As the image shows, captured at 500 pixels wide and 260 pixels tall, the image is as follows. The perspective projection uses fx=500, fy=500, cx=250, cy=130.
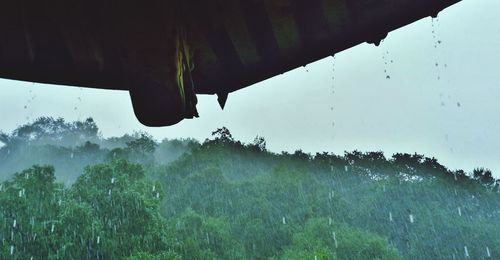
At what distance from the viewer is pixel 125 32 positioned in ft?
5.14

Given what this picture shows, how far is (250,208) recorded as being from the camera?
3378cm

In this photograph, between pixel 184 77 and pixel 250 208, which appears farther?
pixel 250 208

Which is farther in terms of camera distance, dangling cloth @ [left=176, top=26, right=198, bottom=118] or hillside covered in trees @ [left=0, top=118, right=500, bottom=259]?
hillside covered in trees @ [left=0, top=118, right=500, bottom=259]

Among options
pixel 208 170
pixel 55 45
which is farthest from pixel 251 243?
pixel 55 45

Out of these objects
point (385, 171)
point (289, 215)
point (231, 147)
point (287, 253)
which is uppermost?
point (231, 147)

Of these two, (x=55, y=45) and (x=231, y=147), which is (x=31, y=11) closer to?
(x=55, y=45)

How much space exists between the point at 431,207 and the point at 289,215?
37.5 ft

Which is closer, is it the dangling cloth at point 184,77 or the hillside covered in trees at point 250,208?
the dangling cloth at point 184,77

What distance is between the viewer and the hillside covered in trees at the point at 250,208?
18.9 metres

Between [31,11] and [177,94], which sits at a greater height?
[31,11]

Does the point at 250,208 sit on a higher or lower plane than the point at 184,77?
higher

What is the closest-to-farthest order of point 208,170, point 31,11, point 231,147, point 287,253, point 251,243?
point 31,11, point 287,253, point 251,243, point 208,170, point 231,147

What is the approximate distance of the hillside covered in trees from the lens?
62.1 ft

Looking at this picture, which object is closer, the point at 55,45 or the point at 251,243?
the point at 55,45
